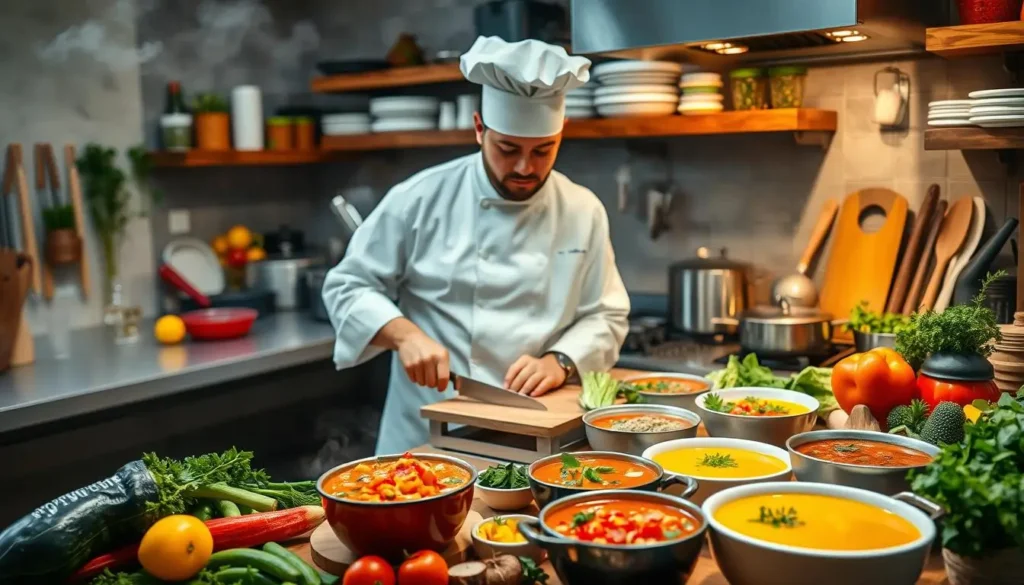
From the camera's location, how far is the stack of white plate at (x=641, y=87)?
3.38 metres

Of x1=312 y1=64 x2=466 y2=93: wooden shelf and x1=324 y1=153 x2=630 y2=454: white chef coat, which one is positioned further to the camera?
x1=312 y1=64 x2=466 y2=93: wooden shelf

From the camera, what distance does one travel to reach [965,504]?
1.30 metres

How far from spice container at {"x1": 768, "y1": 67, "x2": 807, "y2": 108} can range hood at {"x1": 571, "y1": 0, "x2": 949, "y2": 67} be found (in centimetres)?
23

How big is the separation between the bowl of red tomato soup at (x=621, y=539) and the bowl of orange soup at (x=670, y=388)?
0.74m

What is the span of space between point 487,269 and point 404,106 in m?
1.56

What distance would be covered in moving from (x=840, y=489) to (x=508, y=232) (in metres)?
1.55

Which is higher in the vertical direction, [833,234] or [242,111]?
[242,111]

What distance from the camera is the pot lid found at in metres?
3.53

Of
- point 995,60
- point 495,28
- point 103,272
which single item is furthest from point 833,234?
point 103,272

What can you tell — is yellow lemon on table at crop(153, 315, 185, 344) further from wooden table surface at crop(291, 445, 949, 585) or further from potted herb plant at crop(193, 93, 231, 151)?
wooden table surface at crop(291, 445, 949, 585)

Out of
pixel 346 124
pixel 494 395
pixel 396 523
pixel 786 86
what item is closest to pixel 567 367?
pixel 494 395

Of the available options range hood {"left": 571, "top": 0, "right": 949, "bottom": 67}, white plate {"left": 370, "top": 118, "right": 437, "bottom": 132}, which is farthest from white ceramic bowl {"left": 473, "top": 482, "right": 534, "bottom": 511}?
white plate {"left": 370, "top": 118, "right": 437, "bottom": 132}

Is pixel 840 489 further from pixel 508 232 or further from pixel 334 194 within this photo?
pixel 334 194

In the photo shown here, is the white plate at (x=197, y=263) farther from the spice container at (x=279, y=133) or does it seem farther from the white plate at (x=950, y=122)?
the white plate at (x=950, y=122)
